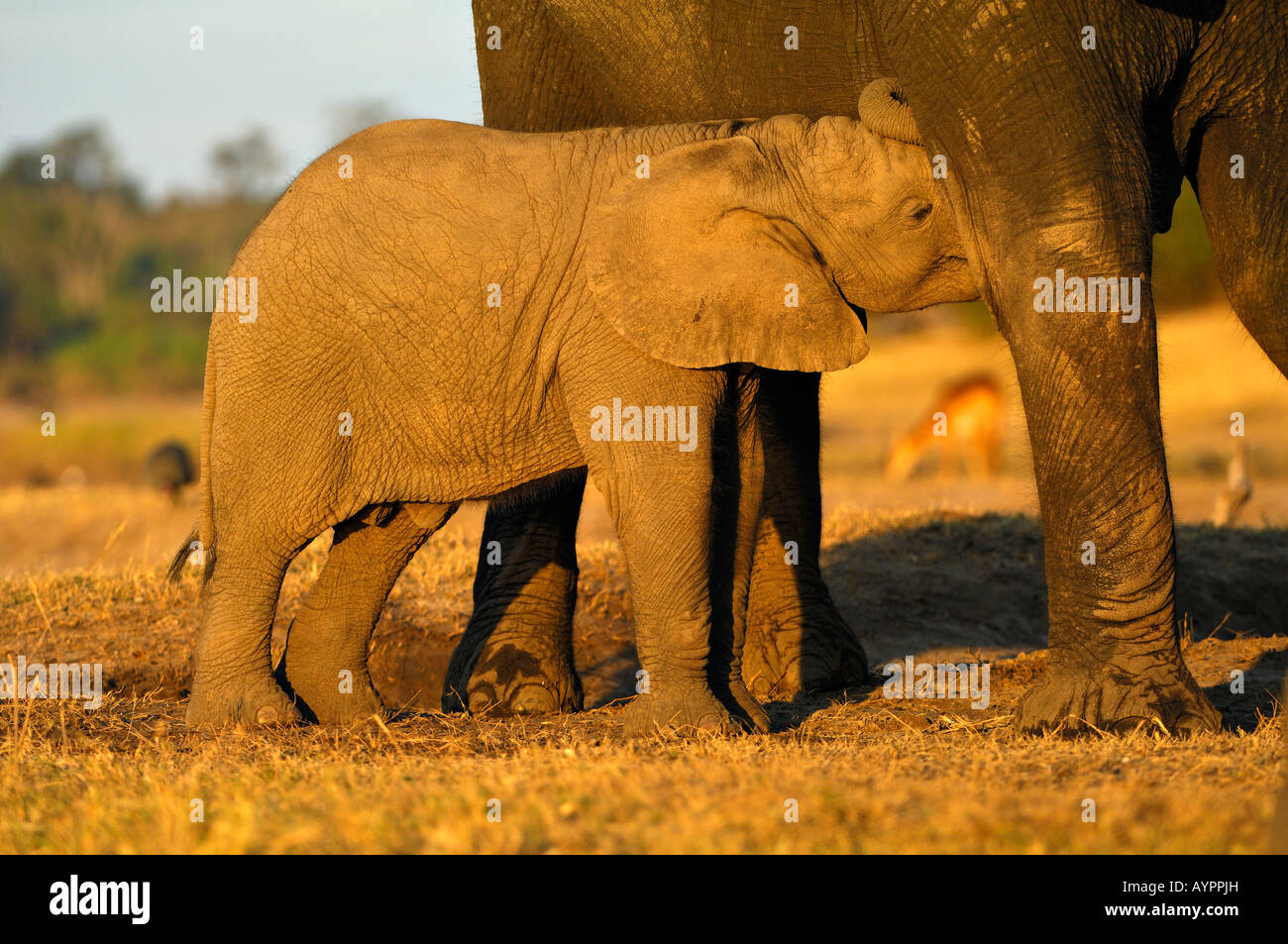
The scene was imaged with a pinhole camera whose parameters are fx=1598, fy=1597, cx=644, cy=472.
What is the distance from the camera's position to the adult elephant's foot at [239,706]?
570 cm

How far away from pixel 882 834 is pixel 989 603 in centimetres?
542

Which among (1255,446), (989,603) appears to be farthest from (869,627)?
(1255,446)

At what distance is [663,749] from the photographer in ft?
16.0

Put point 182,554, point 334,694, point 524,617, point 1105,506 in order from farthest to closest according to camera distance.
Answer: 1. point 524,617
2. point 182,554
3. point 334,694
4. point 1105,506

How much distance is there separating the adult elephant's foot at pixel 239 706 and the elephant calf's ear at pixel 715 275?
1.85 meters

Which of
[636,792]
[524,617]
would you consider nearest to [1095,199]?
[636,792]

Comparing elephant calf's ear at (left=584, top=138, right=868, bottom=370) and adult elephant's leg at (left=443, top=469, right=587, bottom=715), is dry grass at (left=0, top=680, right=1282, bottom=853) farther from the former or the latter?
elephant calf's ear at (left=584, top=138, right=868, bottom=370)

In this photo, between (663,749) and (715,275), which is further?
(715,275)

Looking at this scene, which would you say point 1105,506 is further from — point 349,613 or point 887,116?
point 349,613

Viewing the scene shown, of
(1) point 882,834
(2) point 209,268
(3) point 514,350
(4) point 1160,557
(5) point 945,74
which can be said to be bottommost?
(1) point 882,834

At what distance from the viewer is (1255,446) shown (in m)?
20.2

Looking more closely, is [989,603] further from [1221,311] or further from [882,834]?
[1221,311]

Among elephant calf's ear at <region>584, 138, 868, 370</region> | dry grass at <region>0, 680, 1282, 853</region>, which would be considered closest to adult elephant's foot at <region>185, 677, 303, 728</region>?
dry grass at <region>0, 680, 1282, 853</region>

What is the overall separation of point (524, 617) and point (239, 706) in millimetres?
1378
